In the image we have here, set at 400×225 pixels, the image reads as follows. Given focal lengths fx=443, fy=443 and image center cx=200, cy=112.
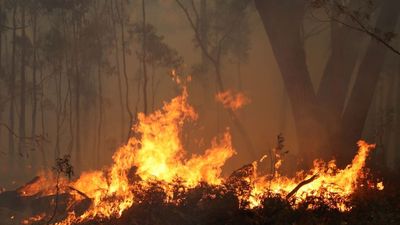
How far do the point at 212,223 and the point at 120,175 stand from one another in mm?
3840

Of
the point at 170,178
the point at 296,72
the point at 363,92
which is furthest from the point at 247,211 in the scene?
the point at 363,92

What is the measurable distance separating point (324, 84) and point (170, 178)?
6.01 metres

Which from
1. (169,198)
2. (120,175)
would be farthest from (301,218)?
(120,175)

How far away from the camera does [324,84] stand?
14.5 metres

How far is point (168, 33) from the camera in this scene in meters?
71.0

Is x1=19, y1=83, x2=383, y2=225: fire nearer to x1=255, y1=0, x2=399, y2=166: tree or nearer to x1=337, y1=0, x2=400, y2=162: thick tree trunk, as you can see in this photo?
x1=337, y1=0, x2=400, y2=162: thick tree trunk

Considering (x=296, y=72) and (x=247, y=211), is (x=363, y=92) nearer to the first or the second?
(x=296, y=72)

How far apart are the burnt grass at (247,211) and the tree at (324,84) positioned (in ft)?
9.80

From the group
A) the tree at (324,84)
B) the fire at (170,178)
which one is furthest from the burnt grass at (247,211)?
the tree at (324,84)

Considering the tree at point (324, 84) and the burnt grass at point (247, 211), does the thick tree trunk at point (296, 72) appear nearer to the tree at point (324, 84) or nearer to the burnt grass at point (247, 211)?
the tree at point (324, 84)

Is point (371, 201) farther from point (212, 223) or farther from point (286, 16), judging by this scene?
point (286, 16)

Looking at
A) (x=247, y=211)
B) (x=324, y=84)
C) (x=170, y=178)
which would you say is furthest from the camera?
(x=324, y=84)

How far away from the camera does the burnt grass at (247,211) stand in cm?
929

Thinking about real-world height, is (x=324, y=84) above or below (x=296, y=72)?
below
